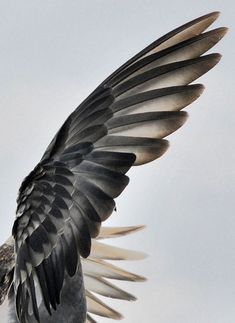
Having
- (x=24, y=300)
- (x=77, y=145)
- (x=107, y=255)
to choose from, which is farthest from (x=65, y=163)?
(x=107, y=255)

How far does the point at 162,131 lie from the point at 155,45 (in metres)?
0.56

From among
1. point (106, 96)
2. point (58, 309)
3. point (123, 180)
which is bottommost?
point (58, 309)

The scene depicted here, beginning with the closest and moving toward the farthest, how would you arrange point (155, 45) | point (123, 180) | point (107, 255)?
point (123, 180), point (155, 45), point (107, 255)

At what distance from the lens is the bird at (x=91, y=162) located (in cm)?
736

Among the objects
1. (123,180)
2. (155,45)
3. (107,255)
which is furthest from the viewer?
(107,255)

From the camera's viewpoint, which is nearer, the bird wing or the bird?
the bird

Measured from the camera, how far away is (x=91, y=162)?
7.50 metres

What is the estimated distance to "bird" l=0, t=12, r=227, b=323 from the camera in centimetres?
736

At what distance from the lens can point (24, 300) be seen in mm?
7559

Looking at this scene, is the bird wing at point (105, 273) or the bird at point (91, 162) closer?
the bird at point (91, 162)

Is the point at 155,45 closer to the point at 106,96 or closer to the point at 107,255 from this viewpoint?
the point at 106,96

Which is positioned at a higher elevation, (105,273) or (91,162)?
(91,162)

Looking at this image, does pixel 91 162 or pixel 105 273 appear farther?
pixel 105 273

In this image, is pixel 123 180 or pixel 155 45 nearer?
pixel 123 180
